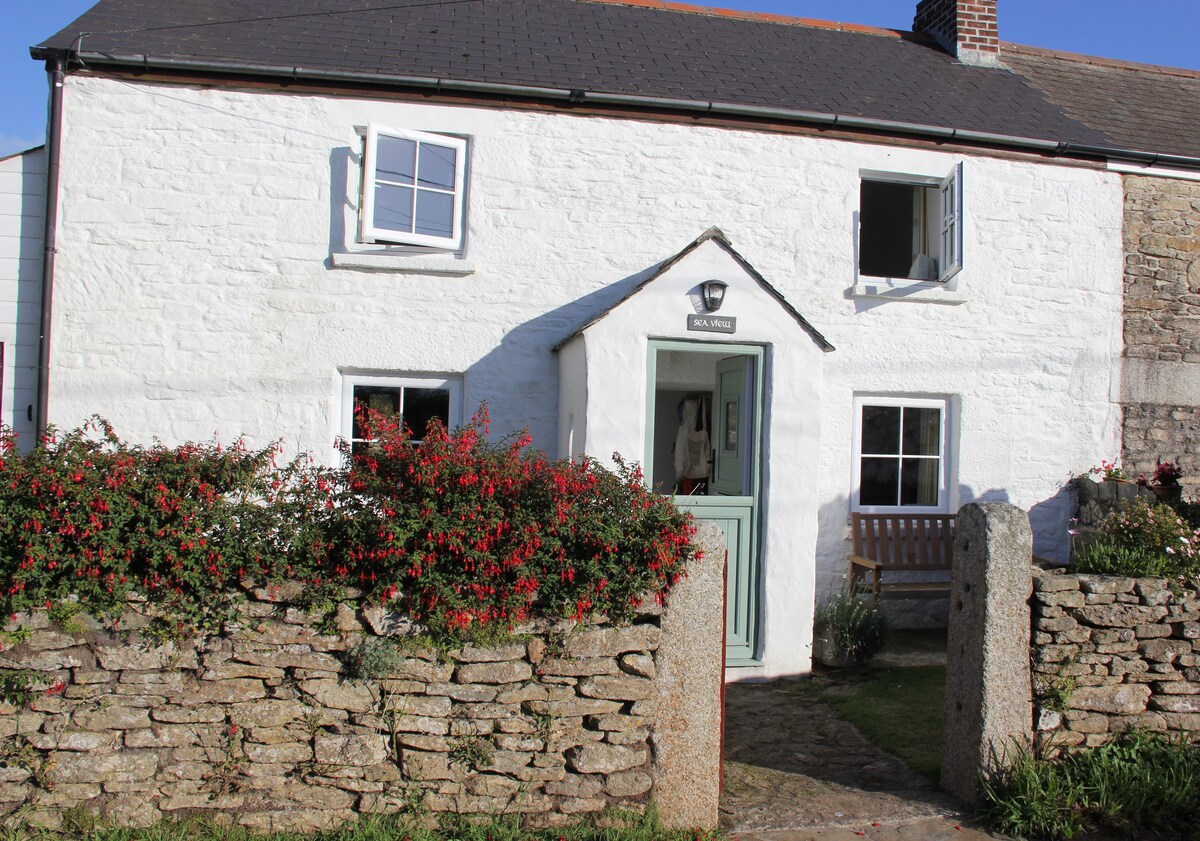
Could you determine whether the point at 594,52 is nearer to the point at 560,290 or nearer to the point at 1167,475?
the point at 560,290

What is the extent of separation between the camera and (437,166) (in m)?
8.06

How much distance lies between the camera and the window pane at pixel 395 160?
792 cm

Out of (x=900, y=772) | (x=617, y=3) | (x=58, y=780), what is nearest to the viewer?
(x=58, y=780)

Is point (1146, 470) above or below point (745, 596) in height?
above

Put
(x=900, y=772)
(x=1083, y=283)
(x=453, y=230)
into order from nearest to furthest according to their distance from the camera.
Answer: (x=900, y=772) → (x=453, y=230) → (x=1083, y=283)

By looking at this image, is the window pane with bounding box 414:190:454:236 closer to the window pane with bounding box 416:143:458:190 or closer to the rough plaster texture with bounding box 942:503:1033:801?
the window pane with bounding box 416:143:458:190

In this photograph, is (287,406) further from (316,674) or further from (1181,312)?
(1181,312)

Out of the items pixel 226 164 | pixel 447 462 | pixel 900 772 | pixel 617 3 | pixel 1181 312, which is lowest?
pixel 900 772

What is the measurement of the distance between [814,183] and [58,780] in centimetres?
743

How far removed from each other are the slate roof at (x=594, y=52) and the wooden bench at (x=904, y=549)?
3845 mm

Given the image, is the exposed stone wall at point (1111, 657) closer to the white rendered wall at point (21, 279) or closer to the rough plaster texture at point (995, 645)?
the rough plaster texture at point (995, 645)

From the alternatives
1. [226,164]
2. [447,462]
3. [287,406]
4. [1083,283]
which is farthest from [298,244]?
[1083,283]

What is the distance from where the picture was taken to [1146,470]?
358 inches

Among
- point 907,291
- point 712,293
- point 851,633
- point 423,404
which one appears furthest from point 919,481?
point 423,404
